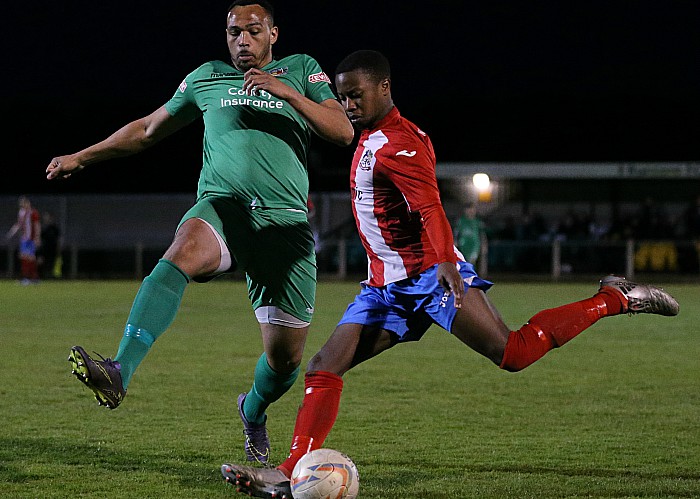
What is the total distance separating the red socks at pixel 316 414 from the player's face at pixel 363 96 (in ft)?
4.19

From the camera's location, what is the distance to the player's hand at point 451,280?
202 inches

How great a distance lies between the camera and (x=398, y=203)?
217 inches

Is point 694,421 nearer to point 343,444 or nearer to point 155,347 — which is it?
point 343,444

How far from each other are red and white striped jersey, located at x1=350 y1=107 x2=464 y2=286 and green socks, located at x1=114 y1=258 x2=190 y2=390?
0.96 metres

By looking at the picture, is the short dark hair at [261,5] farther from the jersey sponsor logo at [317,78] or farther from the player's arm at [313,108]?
the player's arm at [313,108]

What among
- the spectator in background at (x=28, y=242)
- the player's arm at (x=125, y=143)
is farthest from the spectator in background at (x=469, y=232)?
the player's arm at (x=125, y=143)

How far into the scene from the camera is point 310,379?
216 inches

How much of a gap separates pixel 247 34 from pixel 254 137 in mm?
550

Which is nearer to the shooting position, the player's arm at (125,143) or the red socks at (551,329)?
the red socks at (551,329)

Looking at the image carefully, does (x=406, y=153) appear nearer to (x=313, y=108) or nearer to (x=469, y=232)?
(x=313, y=108)

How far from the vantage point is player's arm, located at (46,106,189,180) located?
6266 mm

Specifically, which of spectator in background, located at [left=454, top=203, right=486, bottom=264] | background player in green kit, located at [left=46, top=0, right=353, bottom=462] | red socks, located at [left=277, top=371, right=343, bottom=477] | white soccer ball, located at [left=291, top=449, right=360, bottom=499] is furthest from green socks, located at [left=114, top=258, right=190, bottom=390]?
spectator in background, located at [left=454, top=203, right=486, bottom=264]

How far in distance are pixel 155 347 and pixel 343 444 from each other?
6414 millimetres

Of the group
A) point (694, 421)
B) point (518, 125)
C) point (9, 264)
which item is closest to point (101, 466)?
point (694, 421)
